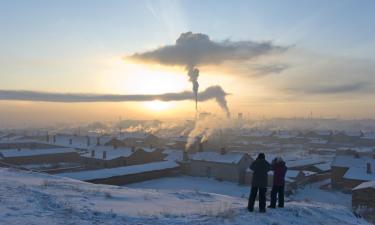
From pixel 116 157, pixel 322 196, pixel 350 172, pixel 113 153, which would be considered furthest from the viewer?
pixel 113 153

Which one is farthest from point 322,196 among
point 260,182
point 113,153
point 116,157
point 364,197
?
point 260,182

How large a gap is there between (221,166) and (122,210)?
34.7 metres

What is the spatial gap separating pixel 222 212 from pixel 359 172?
36388 mm

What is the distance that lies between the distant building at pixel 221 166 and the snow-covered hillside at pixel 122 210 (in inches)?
1161

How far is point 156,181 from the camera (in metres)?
41.5

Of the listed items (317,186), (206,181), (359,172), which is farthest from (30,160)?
(359,172)

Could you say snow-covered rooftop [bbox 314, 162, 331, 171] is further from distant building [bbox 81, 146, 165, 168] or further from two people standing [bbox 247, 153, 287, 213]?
two people standing [bbox 247, 153, 287, 213]

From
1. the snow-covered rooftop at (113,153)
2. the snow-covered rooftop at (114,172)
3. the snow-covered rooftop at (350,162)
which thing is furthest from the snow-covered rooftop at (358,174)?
the snow-covered rooftop at (113,153)

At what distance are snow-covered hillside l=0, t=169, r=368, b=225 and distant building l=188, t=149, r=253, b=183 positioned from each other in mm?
29488

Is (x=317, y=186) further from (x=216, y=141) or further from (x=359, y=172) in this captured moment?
(x=216, y=141)

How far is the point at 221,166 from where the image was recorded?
45.9m

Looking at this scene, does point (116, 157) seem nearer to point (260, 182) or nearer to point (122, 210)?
point (122, 210)

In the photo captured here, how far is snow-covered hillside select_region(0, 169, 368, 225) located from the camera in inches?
419

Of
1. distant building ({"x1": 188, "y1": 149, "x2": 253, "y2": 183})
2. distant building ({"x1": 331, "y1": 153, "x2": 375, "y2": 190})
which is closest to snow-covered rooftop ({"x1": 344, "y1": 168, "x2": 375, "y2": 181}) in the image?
distant building ({"x1": 331, "y1": 153, "x2": 375, "y2": 190})
